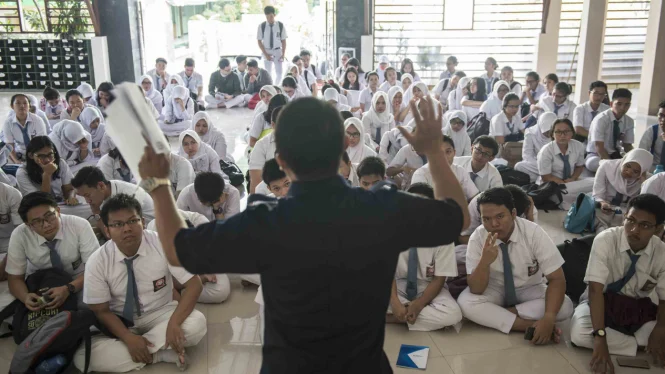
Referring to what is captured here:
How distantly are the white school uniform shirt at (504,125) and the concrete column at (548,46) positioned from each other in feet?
17.1

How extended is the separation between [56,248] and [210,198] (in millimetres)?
1042

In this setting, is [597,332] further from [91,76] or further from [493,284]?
[91,76]

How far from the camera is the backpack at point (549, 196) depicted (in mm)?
5672

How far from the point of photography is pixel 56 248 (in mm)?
3535

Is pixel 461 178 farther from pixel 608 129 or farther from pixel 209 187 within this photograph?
pixel 608 129

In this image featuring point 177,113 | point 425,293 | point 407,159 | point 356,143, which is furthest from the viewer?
point 177,113

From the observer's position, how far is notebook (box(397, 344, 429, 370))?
3.16 meters

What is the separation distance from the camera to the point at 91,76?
44.9 feet

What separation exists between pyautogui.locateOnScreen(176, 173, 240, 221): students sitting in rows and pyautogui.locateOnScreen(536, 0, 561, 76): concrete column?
9266 mm

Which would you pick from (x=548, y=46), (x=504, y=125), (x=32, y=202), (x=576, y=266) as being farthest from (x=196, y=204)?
(x=548, y=46)

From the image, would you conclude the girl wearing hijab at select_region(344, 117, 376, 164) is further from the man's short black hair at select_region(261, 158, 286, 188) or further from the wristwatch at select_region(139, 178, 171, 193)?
the wristwatch at select_region(139, 178, 171, 193)

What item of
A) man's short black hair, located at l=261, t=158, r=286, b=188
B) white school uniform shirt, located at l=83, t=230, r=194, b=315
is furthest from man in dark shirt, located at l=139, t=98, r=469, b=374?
man's short black hair, located at l=261, t=158, r=286, b=188

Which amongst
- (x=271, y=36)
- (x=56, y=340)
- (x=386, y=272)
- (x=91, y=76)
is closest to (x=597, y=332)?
(x=386, y=272)

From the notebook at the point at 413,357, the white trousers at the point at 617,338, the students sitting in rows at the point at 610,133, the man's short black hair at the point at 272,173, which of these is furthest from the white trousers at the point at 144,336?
the students sitting in rows at the point at 610,133
